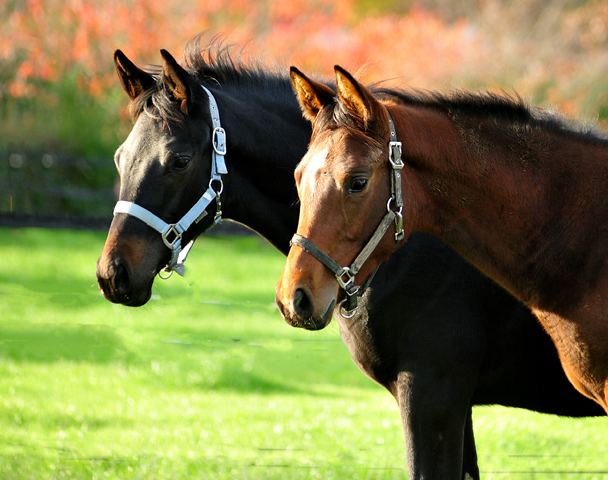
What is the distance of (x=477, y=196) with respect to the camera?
8.46ft

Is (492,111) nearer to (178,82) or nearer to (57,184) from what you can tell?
→ (178,82)

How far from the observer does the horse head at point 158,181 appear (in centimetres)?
302

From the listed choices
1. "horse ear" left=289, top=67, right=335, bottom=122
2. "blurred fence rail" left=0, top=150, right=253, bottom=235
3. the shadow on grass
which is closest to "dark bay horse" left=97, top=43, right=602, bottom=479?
"horse ear" left=289, top=67, right=335, bottom=122

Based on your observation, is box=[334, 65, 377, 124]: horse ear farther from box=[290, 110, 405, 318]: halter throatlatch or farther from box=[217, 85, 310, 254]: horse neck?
box=[217, 85, 310, 254]: horse neck

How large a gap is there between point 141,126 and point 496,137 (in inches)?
64.9

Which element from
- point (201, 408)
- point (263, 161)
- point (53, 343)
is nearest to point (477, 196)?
point (263, 161)

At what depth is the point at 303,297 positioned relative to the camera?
230 centimetres

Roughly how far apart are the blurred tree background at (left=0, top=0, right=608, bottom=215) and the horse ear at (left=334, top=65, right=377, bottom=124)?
34.8 ft

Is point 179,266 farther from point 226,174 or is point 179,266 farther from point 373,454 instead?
point 373,454

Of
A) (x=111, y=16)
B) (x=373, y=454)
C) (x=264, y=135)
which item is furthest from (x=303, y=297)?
(x=111, y=16)

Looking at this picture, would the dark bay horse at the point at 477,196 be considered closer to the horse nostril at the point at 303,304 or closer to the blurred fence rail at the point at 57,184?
the horse nostril at the point at 303,304

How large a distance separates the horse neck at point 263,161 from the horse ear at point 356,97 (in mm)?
921

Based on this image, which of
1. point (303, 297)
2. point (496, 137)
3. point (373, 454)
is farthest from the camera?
point (373, 454)

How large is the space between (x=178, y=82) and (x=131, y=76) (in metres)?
0.34
